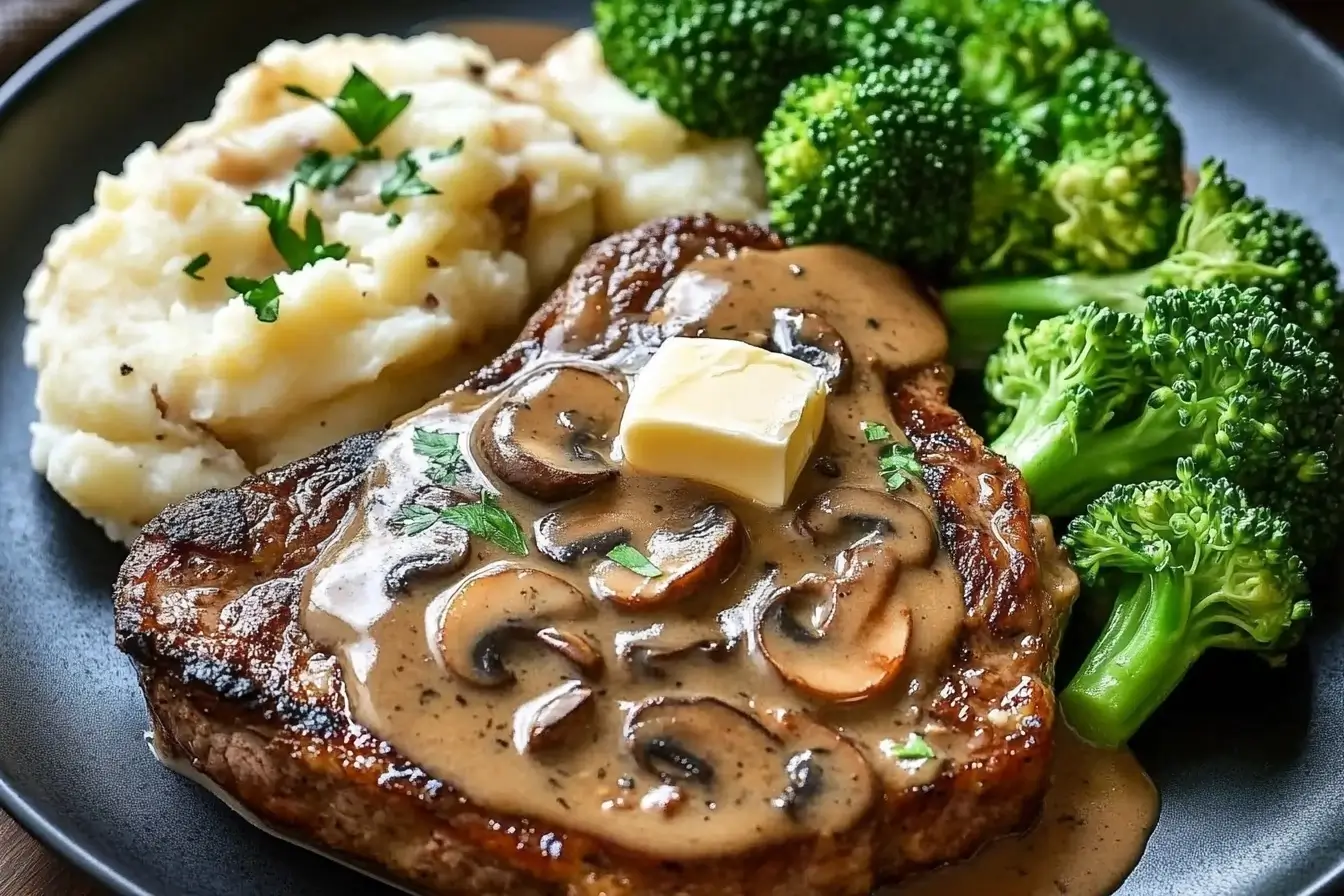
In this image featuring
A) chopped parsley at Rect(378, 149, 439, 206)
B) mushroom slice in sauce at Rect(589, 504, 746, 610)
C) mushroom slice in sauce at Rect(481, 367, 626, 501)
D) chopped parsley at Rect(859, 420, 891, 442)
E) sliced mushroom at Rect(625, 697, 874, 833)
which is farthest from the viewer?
chopped parsley at Rect(378, 149, 439, 206)

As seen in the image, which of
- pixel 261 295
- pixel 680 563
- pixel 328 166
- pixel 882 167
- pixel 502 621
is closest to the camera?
pixel 502 621

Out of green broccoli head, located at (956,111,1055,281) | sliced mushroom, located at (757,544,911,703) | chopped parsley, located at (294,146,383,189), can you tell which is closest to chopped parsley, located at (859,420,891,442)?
sliced mushroom, located at (757,544,911,703)

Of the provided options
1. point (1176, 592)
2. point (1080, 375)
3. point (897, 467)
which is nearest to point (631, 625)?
point (897, 467)

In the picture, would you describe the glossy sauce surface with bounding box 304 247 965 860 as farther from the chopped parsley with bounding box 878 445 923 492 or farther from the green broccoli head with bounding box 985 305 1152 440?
the green broccoli head with bounding box 985 305 1152 440

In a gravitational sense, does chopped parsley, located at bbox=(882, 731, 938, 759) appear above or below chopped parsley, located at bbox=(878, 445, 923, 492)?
below

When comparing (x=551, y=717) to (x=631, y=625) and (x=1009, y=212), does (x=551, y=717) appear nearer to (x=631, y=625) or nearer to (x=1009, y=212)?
(x=631, y=625)

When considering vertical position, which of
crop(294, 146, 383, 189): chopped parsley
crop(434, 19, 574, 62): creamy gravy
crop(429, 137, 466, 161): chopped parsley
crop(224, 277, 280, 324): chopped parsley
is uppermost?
crop(429, 137, 466, 161): chopped parsley

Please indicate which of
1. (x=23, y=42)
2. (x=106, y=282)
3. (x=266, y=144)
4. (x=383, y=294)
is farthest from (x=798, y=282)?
(x=23, y=42)
